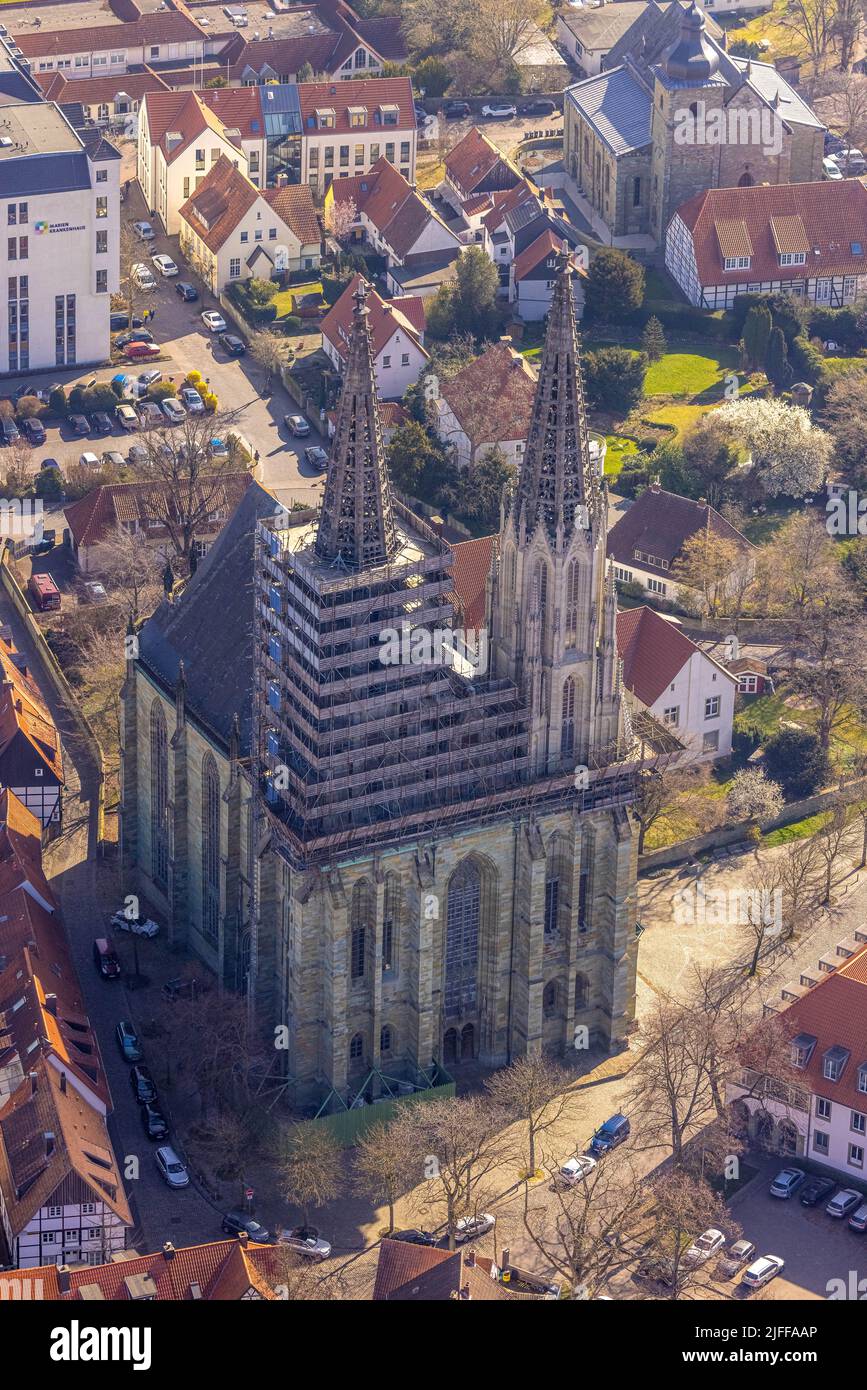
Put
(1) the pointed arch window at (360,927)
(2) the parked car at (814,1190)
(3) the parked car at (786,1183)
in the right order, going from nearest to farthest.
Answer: (2) the parked car at (814,1190) → (3) the parked car at (786,1183) → (1) the pointed arch window at (360,927)

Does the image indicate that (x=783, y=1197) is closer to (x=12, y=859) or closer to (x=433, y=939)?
(x=433, y=939)

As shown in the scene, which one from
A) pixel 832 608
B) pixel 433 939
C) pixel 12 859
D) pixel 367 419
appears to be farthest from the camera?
pixel 832 608

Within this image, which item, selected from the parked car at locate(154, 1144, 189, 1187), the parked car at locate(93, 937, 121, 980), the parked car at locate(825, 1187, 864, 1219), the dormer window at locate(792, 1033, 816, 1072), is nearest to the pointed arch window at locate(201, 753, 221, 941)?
the parked car at locate(93, 937, 121, 980)

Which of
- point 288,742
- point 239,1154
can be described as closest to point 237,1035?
point 239,1154

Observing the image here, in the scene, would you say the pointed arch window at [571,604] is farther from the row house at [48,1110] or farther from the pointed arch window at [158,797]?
the row house at [48,1110]

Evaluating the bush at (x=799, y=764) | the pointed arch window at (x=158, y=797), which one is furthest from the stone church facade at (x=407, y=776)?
the bush at (x=799, y=764)

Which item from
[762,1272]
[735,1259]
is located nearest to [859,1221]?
[762,1272]

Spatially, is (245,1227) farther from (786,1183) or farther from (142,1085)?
(786,1183)

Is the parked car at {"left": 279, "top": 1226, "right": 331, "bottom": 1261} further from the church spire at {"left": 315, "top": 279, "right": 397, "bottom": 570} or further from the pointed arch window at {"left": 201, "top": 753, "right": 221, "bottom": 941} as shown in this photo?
the church spire at {"left": 315, "top": 279, "right": 397, "bottom": 570}
